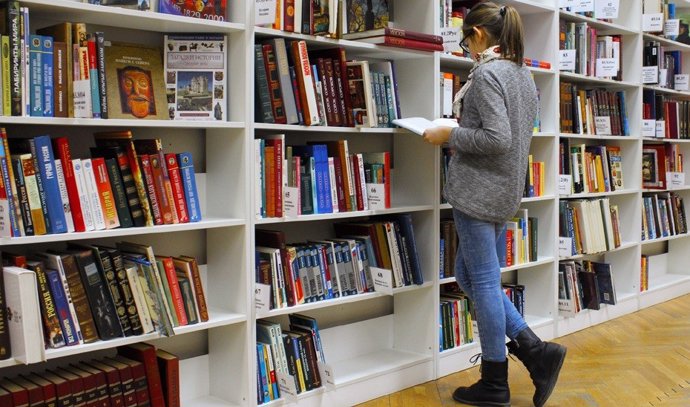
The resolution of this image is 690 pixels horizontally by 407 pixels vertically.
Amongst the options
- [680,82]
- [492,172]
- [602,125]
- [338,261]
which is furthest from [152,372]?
[680,82]

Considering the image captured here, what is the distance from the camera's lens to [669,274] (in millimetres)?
5520

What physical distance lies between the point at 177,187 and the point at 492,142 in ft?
3.48

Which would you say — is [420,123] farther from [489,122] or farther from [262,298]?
[262,298]

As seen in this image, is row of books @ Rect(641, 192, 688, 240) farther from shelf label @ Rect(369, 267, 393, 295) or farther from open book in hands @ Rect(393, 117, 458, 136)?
shelf label @ Rect(369, 267, 393, 295)

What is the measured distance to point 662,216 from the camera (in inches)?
200

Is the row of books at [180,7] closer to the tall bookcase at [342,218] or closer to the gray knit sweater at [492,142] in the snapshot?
the tall bookcase at [342,218]

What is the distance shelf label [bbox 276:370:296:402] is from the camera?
2.64 meters

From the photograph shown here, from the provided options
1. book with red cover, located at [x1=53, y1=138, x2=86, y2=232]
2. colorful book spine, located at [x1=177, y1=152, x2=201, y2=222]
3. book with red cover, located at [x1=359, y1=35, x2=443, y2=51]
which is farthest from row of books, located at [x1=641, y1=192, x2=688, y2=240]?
book with red cover, located at [x1=53, y1=138, x2=86, y2=232]

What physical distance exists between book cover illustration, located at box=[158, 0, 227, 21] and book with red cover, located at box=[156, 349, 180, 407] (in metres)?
1.08

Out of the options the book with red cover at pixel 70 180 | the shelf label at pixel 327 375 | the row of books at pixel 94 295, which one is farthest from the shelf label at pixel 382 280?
the book with red cover at pixel 70 180

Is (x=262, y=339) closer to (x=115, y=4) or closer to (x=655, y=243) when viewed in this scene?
(x=115, y=4)

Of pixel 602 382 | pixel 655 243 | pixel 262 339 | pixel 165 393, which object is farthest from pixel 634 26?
pixel 165 393

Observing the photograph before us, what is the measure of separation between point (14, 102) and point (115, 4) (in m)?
0.45

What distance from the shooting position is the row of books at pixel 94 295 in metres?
2.00
